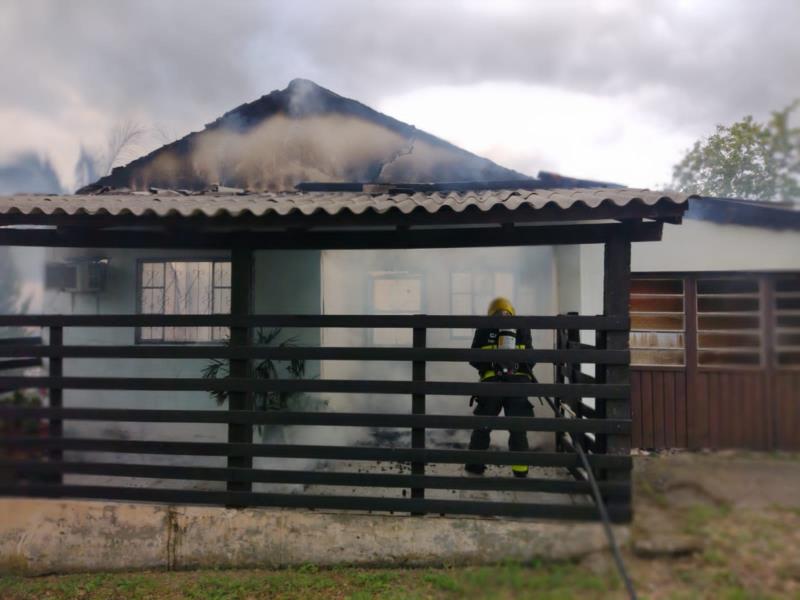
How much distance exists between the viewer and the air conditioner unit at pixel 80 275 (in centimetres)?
475

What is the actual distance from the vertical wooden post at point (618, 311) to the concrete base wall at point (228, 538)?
2.45ft

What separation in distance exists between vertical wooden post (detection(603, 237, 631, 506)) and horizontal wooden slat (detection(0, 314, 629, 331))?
75 millimetres

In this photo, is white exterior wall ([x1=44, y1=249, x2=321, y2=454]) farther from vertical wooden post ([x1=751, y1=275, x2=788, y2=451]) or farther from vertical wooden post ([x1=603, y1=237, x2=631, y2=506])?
vertical wooden post ([x1=751, y1=275, x2=788, y2=451])

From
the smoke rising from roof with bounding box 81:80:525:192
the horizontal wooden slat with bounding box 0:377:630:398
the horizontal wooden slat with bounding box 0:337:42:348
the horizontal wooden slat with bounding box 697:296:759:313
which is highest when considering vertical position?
the smoke rising from roof with bounding box 81:80:525:192

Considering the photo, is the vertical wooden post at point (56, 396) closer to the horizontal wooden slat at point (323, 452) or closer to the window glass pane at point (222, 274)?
the horizontal wooden slat at point (323, 452)

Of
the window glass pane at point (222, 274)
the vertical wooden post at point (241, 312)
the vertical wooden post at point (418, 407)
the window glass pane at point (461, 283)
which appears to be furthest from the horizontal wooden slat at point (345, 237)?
the window glass pane at point (222, 274)

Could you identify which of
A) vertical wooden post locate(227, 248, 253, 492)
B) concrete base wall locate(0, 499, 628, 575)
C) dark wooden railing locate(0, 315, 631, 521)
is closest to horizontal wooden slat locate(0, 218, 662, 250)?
vertical wooden post locate(227, 248, 253, 492)

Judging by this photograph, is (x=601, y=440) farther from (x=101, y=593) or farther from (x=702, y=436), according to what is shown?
(x=101, y=593)

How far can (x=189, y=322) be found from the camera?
11.0ft

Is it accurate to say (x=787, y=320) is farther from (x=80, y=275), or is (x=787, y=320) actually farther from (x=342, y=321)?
(x=80, y=275)

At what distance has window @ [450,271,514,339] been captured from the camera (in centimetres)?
435

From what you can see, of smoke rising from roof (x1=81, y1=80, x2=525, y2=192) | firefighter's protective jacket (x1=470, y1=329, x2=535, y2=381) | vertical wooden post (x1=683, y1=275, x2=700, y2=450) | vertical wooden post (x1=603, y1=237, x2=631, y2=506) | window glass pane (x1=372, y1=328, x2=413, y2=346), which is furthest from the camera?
smoke rising from roof (x1=81, y1=80, x2=525, y2=192)

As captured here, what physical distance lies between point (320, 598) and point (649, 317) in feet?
9.44

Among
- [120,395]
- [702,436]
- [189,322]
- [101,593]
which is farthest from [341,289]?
[702,436]
